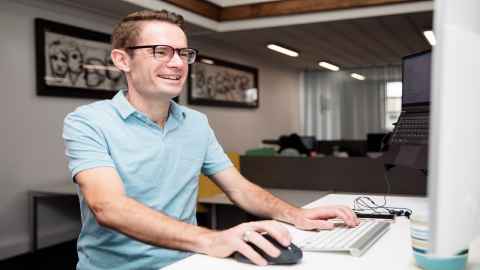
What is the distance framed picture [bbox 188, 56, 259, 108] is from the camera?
656 centimetres

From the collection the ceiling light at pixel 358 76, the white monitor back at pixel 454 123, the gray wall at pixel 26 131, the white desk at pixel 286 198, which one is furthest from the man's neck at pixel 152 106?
the ceiling light at pixel 358 76

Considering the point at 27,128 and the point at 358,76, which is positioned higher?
the point at 358,76

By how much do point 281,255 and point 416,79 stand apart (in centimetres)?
108

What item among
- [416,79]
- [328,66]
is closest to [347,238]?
[416,79]

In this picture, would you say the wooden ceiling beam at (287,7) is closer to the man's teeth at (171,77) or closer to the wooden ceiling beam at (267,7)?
the wooden ceiling beam at (267,7)

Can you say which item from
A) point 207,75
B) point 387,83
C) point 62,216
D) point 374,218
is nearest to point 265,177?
point 62,216

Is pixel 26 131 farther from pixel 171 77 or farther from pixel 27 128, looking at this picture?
pixel 171 77

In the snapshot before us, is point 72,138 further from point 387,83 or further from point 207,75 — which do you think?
point 387,83

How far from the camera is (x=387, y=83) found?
31.5 ft

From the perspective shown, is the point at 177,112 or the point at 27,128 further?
the point at 27,128

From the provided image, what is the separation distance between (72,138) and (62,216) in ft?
11.6

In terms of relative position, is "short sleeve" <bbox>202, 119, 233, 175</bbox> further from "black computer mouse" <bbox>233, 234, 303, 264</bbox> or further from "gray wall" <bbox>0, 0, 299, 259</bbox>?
"gray wall" <bbox>0, 0, 299, 259</bbox>

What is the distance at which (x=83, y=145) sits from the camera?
128 cm

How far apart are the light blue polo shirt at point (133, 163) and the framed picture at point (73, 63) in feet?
10.4
